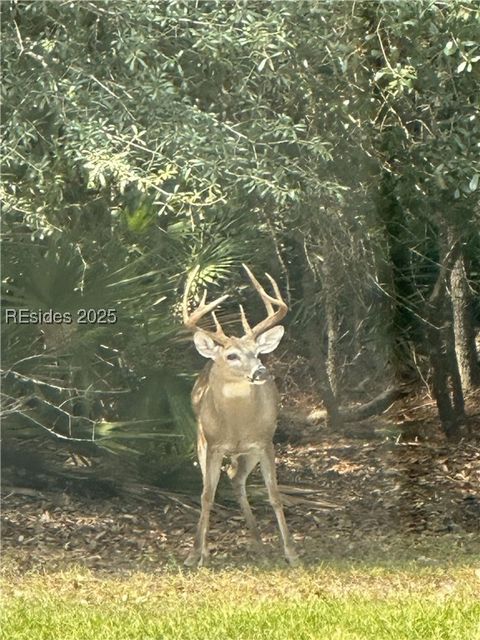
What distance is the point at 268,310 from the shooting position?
7727 mm

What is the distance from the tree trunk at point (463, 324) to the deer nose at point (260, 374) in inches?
42.8

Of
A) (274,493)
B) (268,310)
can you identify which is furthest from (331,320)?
(274,493)

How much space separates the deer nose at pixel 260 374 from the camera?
302 inches

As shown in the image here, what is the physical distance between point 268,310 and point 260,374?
0.99 feet

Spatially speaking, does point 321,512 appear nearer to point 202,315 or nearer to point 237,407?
point 237,407

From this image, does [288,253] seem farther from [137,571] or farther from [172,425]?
[137,571]

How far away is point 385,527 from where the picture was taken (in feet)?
26.2

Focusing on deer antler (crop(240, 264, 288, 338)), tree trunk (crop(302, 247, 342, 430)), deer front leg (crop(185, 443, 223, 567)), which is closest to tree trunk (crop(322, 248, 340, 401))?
tree trunk (crop(302, 247, 342, 430))

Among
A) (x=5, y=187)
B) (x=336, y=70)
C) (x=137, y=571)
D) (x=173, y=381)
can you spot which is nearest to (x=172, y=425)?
(x=173, y=381)

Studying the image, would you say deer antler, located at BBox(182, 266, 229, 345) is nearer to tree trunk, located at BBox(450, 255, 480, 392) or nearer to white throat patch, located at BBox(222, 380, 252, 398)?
white throat patch, located at BBox(222, 380, 252, 398)

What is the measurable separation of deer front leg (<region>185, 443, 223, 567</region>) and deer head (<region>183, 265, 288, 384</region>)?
390mm

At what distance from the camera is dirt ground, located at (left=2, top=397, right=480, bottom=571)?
762cm

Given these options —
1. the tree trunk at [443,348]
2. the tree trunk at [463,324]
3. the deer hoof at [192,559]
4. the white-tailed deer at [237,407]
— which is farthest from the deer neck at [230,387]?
the tree trunk at [463,324]

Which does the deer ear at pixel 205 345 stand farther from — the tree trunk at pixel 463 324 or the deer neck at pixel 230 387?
the tree trunk at pixel 463 324
